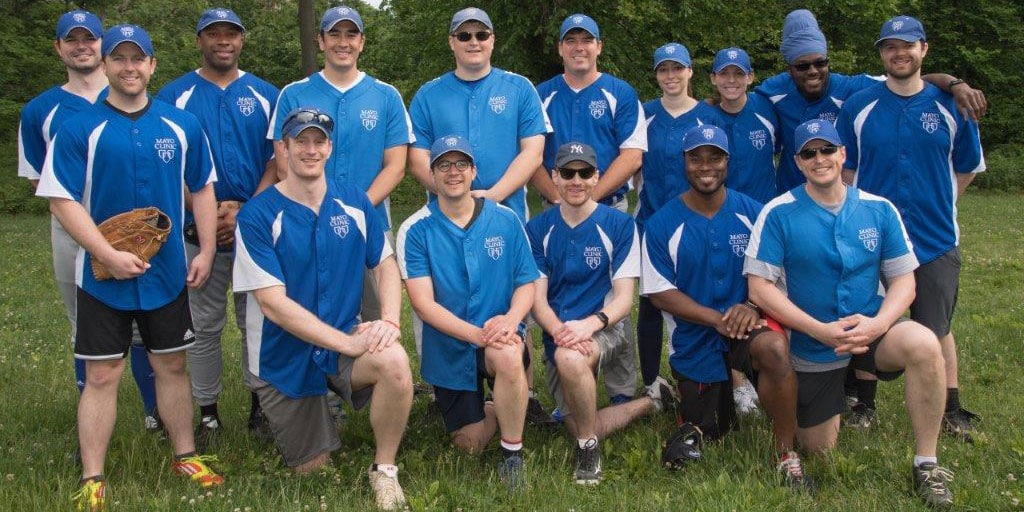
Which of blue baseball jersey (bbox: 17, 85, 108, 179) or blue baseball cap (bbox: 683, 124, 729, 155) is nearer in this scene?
blue baseball jersey (bbox: 17, 85, 108, 179)

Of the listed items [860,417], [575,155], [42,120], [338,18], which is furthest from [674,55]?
[42,120]

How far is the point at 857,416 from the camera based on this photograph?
20.1 ft

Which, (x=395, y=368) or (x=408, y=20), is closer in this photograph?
(x=395, y=368)

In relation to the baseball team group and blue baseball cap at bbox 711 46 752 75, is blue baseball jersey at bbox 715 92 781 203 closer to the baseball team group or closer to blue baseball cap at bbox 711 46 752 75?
the baseball team group

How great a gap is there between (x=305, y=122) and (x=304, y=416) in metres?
1.75

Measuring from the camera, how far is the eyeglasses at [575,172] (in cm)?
568

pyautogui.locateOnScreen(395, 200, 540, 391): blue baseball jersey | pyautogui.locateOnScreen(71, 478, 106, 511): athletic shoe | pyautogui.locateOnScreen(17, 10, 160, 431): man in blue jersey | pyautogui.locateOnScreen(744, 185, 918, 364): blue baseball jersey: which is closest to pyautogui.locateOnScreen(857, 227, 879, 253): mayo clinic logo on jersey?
pyautogui.locateOnScreen(744, 185, 918, 364): blue baseball jersey

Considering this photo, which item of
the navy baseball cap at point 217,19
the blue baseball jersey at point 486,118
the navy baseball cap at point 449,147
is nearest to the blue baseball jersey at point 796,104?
the blue baseball jersey at point 486,118

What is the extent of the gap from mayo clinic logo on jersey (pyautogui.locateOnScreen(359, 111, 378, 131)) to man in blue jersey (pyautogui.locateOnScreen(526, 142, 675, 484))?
1.28m

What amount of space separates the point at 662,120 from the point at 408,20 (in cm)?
2074

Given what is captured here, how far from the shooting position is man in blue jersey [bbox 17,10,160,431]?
524 cm

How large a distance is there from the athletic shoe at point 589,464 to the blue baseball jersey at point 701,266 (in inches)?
34.2

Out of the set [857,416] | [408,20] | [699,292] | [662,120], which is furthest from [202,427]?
[408,20]

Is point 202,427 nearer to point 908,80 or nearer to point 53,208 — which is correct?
point 53,208
